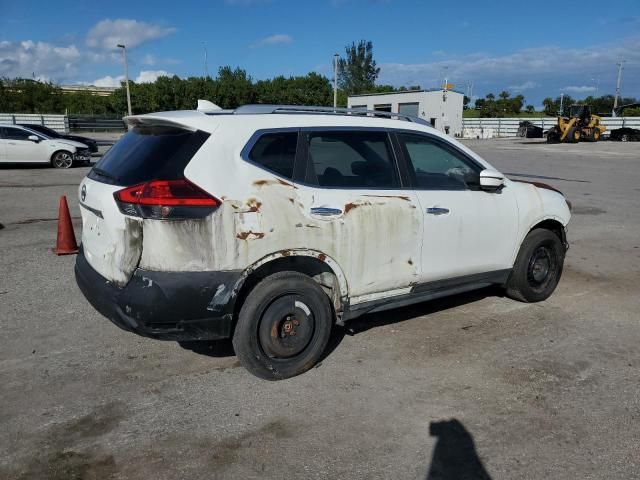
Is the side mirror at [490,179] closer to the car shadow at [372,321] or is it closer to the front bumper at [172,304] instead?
the car shadow at [372,321]

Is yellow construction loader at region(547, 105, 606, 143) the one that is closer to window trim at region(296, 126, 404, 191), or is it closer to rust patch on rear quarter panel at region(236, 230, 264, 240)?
window trim at region(296, 126, 404, 191)

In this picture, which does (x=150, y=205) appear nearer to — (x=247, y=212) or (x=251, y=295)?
(x=247, y=212)

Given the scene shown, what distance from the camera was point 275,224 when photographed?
11.1 feet

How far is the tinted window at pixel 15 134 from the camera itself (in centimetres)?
1722

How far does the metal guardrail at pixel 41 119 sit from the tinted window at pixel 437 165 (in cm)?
4818

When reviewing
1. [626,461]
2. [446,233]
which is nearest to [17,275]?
[446,233]

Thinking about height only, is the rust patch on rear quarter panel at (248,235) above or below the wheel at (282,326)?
above

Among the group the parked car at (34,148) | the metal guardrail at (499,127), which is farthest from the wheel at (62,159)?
the metal guardrail at (499,127)

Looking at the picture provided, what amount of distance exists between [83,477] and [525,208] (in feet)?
13.4

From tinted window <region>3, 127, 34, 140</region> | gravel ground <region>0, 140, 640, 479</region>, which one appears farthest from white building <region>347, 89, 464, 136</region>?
gravel ground <region>0, 140, 640, 479</region>

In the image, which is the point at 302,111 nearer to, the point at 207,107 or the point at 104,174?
the point at 207,107

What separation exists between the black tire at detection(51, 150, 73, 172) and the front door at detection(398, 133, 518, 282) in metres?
16.8

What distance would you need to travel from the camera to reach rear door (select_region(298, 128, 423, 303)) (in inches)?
143

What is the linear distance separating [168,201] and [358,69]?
365 ft
